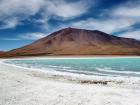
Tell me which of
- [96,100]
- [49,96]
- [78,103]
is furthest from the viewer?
[49,96]

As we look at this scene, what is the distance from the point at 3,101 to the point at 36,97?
4.19 ft

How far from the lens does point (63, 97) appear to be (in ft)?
27.3

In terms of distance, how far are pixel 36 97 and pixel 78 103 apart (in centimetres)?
181

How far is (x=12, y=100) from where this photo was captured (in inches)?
305

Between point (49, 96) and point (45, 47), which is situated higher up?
point (45, 47)

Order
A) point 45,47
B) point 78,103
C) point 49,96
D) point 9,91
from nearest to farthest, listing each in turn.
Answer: point 78,103
point 49,96
point 9,91
point 45,47

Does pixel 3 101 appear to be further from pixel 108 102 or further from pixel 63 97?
pixel 108 102

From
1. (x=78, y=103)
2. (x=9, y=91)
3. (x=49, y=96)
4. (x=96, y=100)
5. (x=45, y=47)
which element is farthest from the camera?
(x=45, y=47)

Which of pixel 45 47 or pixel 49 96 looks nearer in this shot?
pixel 49 96

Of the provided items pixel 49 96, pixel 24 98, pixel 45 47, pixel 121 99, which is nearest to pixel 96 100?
pixel 121 99

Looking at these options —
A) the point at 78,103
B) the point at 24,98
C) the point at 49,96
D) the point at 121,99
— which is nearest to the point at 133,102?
the point at 121,99

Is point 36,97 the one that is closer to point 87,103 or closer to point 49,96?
point 49,96

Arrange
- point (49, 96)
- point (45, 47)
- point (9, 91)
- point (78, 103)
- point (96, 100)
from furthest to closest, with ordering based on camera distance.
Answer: point (45, 47) → point (9, 91) → point (49, 96) → point (96, 100) → point (78, 103)

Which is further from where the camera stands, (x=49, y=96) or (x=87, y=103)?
(x=49, y=96)
